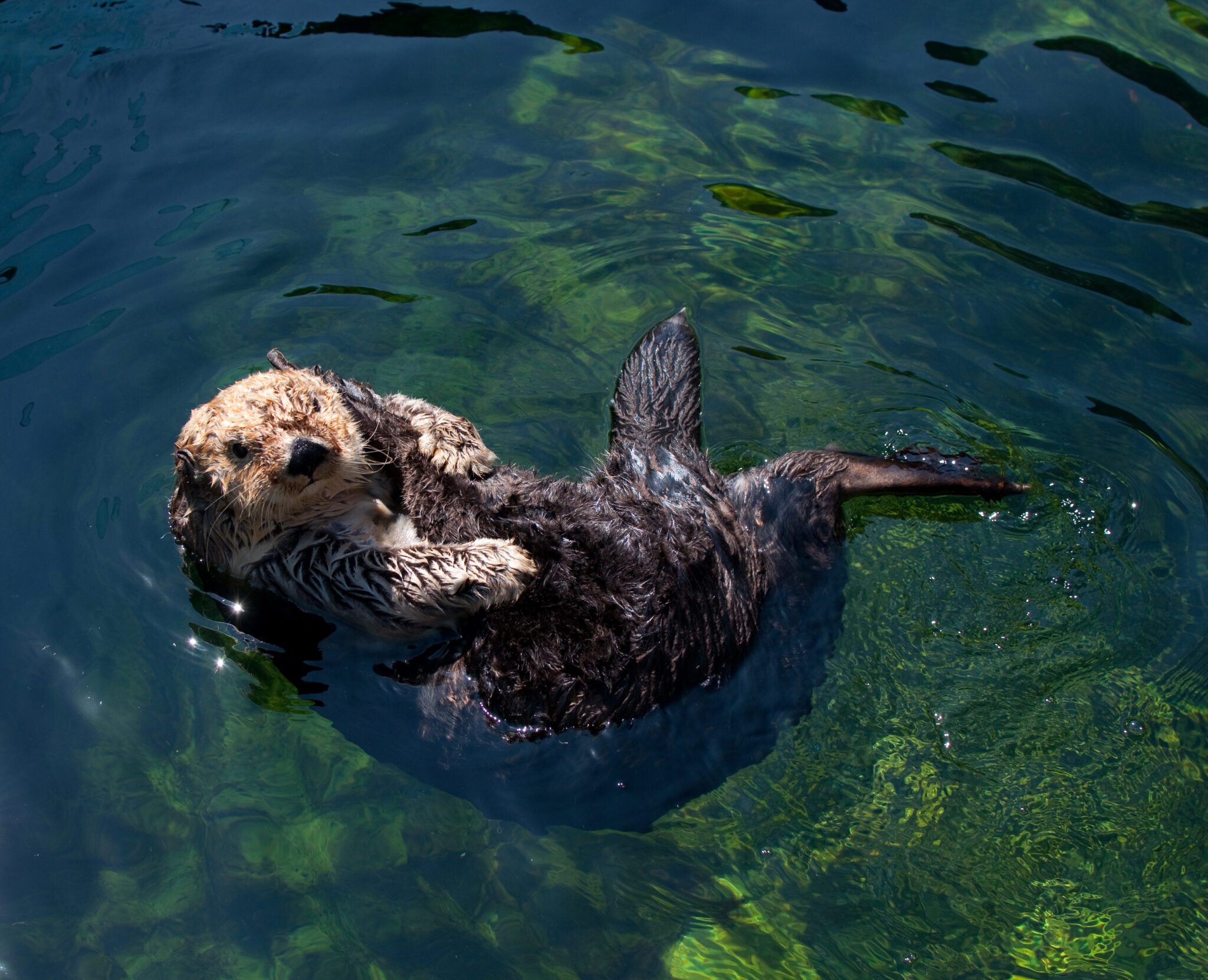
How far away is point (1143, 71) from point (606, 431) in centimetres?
382

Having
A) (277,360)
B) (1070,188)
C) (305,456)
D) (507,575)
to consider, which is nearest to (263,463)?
(305,456)

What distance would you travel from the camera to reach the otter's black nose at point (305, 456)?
9.73ft

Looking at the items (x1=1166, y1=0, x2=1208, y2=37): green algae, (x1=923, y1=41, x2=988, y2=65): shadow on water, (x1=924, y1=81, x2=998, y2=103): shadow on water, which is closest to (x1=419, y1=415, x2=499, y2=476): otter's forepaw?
(x1=924, y1=81, x2=998, y2=103): shadow on water

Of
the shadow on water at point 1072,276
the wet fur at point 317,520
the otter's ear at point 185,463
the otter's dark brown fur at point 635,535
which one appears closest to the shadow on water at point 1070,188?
the shadow on water at point 1072,276

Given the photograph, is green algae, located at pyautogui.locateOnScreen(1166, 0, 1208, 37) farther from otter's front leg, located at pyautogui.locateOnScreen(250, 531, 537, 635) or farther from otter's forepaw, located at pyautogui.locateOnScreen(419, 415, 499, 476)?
otter's front leg, located at pyautogui.locateOnScreen(250, 531, 537, 635)

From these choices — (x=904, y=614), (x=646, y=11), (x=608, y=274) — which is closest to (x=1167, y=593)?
(x=904, y=614)

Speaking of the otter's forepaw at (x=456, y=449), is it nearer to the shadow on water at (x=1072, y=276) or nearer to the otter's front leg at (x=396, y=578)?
the otter's front leg at (x=396, y=578)

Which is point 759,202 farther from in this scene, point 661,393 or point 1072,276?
point 661,393

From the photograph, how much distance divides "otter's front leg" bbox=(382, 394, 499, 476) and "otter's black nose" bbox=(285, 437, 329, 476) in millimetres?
583

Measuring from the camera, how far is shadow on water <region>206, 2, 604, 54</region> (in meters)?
5.89

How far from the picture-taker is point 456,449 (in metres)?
3.62

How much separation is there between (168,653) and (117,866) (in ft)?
2.54

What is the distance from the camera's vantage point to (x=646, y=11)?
5.97 meters

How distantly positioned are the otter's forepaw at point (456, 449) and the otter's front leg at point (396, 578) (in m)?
0.36
